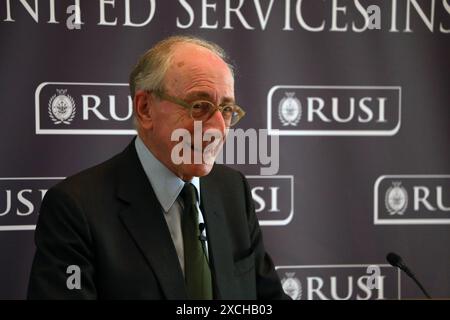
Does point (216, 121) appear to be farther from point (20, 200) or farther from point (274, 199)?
point (20, 200)

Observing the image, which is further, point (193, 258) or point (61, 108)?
point (61, 108)

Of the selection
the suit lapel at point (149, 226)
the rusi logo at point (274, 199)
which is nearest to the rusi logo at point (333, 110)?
the rusi logo at point (274, 199)

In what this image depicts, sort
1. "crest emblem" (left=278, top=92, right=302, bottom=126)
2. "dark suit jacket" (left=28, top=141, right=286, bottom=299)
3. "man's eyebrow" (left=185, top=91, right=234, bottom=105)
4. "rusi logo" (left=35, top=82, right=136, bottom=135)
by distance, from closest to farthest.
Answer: "dark suit jacket" (left=28, top=141, right=286, bottom=299)
"man's eyebrow" (left=185, top=91, right=234, bottom=105)
"rusi logo" (left=35, top=82, right=136, bottom=135)
"crest emblem" (left=278, top=92, right=302, bottom=126)

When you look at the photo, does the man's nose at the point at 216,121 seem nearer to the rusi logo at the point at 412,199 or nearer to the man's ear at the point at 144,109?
the man's ear at the point at 144,109

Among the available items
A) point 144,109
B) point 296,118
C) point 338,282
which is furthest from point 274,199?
point 144,109

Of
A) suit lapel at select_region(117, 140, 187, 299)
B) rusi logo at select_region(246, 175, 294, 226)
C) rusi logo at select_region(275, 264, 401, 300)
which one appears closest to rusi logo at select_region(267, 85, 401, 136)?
rusi logo at select_region(246, 175, 294, 226)

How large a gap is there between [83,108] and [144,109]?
60 centimetres

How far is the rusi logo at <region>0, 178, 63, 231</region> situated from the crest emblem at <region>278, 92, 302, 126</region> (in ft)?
2.88

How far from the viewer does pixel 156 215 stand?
127 cm

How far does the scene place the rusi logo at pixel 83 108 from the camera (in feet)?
5.99

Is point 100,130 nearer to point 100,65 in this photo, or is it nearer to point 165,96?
point 100,65

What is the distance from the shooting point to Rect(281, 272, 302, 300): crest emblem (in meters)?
2.01

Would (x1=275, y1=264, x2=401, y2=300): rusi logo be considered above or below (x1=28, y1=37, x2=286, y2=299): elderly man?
below

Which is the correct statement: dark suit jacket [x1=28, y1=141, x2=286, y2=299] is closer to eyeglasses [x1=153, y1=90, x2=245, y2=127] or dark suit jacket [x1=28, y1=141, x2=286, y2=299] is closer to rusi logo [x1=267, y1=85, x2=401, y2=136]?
eyeglasses [x1=153, y1=90, x2=245, y2=127]
